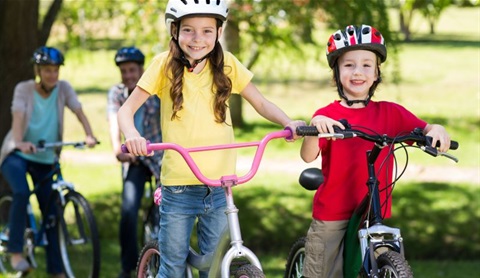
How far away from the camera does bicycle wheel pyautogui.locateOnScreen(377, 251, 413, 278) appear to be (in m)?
4.25

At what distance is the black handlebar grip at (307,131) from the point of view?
4.46 meters

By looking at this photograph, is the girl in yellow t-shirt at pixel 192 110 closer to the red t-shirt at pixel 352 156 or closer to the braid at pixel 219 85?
the braid at pixel 219 85

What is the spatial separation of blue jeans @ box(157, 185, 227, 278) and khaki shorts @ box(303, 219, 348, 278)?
51 centimetres

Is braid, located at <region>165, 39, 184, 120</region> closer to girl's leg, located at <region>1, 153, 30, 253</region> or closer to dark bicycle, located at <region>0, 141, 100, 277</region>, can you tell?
dark bicycle, located at <region>0, 141, 100, 277</region>

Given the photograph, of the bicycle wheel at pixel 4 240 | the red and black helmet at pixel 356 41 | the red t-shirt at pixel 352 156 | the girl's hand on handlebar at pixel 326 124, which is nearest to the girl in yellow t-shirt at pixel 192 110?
the girl's hand on handlebar at pixel 326 124

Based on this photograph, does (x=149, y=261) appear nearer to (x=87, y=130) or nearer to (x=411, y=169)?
(x=87, y=130)

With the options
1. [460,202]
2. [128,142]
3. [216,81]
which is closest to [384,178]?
[216,81]

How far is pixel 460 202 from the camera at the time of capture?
11.7m

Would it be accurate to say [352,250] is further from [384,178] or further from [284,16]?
[284,16]

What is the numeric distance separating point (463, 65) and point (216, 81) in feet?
101

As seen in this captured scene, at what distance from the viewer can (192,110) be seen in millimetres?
4727

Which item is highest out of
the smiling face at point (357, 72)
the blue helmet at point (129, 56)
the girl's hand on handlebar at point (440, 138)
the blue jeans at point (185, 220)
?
the blue helmet at point (129, 56)

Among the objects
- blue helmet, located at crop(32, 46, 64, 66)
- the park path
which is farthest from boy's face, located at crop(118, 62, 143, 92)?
the park path

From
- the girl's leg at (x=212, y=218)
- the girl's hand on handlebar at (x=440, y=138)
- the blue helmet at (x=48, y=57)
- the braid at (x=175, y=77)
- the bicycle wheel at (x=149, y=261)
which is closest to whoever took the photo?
the girl's hand on handlebar at (x=440, y=138)
